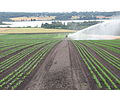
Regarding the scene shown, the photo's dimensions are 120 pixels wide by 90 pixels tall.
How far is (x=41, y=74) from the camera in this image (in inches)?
814

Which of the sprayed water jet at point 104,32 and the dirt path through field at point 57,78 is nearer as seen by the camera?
the dirt path through field at point 57,78

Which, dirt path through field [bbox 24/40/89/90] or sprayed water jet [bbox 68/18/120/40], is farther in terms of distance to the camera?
sprayed water jet [bbox 68/18/120/40]

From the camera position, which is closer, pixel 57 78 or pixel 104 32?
pixel 57 78

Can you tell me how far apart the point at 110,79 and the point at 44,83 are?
7.26 metres

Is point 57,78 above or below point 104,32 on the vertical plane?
below

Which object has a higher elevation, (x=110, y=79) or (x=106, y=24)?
(x=106, y=24)

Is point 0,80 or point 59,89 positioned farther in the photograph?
point 0,80

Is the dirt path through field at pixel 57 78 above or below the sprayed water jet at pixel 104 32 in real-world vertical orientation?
below

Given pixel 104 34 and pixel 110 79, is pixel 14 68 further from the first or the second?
pixel 104 34

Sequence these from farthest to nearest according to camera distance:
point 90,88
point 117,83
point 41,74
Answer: point 41,74
point 117,83
point 90,88

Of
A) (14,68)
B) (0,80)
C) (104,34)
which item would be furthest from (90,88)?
(104,34)

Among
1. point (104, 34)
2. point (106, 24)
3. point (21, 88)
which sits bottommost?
point (21, 88)

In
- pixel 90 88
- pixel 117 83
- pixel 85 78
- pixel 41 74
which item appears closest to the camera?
pixel 90 88

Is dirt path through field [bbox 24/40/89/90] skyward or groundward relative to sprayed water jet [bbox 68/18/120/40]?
groundward
